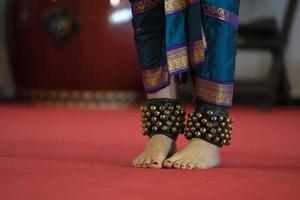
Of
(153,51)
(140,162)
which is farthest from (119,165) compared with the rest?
(153,51)

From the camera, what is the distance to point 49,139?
6.75ft

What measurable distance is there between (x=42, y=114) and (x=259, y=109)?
40.2 inches

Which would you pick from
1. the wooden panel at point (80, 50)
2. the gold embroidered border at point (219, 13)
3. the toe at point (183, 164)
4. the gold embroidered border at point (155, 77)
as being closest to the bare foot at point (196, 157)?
the toe at point (183, 164)

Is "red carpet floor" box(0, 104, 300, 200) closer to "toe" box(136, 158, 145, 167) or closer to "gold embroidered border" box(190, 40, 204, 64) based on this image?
"toe" box(136, 158, 145, 167)

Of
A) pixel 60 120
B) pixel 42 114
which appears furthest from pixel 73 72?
pixel 60 120

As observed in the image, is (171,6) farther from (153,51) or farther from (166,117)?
(166,117)

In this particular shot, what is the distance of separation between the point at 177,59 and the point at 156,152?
20 centimetres

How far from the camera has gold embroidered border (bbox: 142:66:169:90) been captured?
1.50 meters

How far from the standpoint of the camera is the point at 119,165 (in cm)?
146

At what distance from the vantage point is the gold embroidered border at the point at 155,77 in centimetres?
150

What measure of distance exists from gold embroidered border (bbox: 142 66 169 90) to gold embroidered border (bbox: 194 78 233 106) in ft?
0.23

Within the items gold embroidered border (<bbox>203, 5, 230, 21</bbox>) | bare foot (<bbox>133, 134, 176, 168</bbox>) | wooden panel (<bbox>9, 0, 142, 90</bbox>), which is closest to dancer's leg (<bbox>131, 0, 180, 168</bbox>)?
bare foot (<bbox>133, 134, 176, 168</bbox>)

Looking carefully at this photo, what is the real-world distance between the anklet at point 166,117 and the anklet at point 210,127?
0.03 meters

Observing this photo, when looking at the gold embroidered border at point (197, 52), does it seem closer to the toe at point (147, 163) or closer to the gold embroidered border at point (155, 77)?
the gold embroidered border at point (155, 77)
